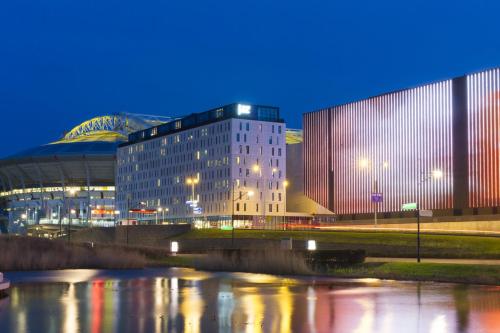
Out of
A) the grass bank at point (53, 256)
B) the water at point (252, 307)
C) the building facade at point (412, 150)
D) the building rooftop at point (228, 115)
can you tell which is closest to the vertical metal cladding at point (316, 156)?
the building facade at point (412, 150)

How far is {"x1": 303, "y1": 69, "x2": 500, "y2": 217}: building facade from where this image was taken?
117312 mm

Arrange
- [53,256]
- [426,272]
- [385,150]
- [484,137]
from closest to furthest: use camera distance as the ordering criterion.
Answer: [426,272] < [53,256] < [484,137] < [385,150]

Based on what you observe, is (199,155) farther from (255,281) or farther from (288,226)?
(255,281)

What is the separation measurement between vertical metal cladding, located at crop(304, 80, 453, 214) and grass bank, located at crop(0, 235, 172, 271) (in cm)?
6719

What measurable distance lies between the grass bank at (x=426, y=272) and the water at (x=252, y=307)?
251 centimetres

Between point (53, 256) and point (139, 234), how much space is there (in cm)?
7383

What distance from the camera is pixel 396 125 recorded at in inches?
5354

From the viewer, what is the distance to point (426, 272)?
40094 mm

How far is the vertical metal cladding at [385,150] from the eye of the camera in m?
126

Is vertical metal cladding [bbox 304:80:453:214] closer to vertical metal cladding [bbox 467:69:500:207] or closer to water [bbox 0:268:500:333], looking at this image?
vertical metal cladding [bbox 467:69:500:207]

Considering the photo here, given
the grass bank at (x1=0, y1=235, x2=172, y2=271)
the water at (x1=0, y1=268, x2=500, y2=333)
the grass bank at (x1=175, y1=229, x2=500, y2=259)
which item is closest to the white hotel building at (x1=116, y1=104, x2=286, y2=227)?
the grass bank at (x1=175, y1=229, x2=500, y2=259)

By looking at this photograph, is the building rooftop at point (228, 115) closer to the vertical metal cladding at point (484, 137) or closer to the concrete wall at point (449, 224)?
the concrete wall at point (449, 224)

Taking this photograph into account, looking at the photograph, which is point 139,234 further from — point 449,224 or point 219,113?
point 449,224

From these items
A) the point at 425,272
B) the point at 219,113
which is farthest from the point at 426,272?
the point at 219,113
